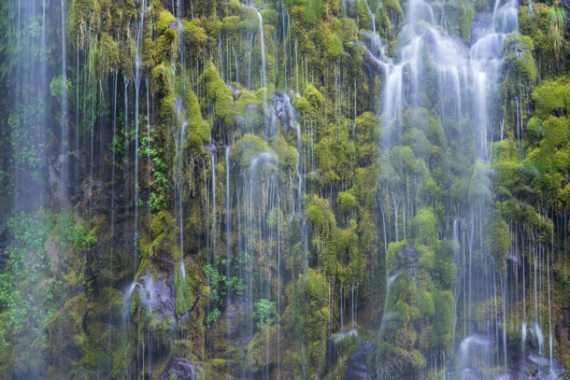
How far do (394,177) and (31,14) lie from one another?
24.2 feet

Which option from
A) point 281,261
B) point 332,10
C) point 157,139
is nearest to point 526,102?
point 332,10

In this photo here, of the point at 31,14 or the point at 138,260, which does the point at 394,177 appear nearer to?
the point at 138,260

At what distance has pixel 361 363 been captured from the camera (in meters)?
9.30

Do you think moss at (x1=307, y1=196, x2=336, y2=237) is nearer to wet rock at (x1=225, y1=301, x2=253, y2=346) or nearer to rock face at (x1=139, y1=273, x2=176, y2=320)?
wet rock at (x1=225, y1=301, x2=253, y2=346)

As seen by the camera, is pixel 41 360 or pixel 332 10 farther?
pixel 332 10

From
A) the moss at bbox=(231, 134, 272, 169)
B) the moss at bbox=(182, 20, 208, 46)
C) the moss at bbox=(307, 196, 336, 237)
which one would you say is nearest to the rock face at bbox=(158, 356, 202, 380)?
the moss at bbox=(307, 196, 336, 237)

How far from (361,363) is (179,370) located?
3.10 meters

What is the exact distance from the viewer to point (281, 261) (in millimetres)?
9719

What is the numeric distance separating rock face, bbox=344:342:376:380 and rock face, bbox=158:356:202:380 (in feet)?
8.68

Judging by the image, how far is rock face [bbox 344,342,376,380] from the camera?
30.1 ft

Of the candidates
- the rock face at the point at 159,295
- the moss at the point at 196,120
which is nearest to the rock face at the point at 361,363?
the rock face at the point at 159,295

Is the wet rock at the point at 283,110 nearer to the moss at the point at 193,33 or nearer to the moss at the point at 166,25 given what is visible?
the moss at the point at 193,33

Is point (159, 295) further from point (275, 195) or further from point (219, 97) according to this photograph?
point (219, 97)

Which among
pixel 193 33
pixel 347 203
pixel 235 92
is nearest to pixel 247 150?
pixel 235 92
